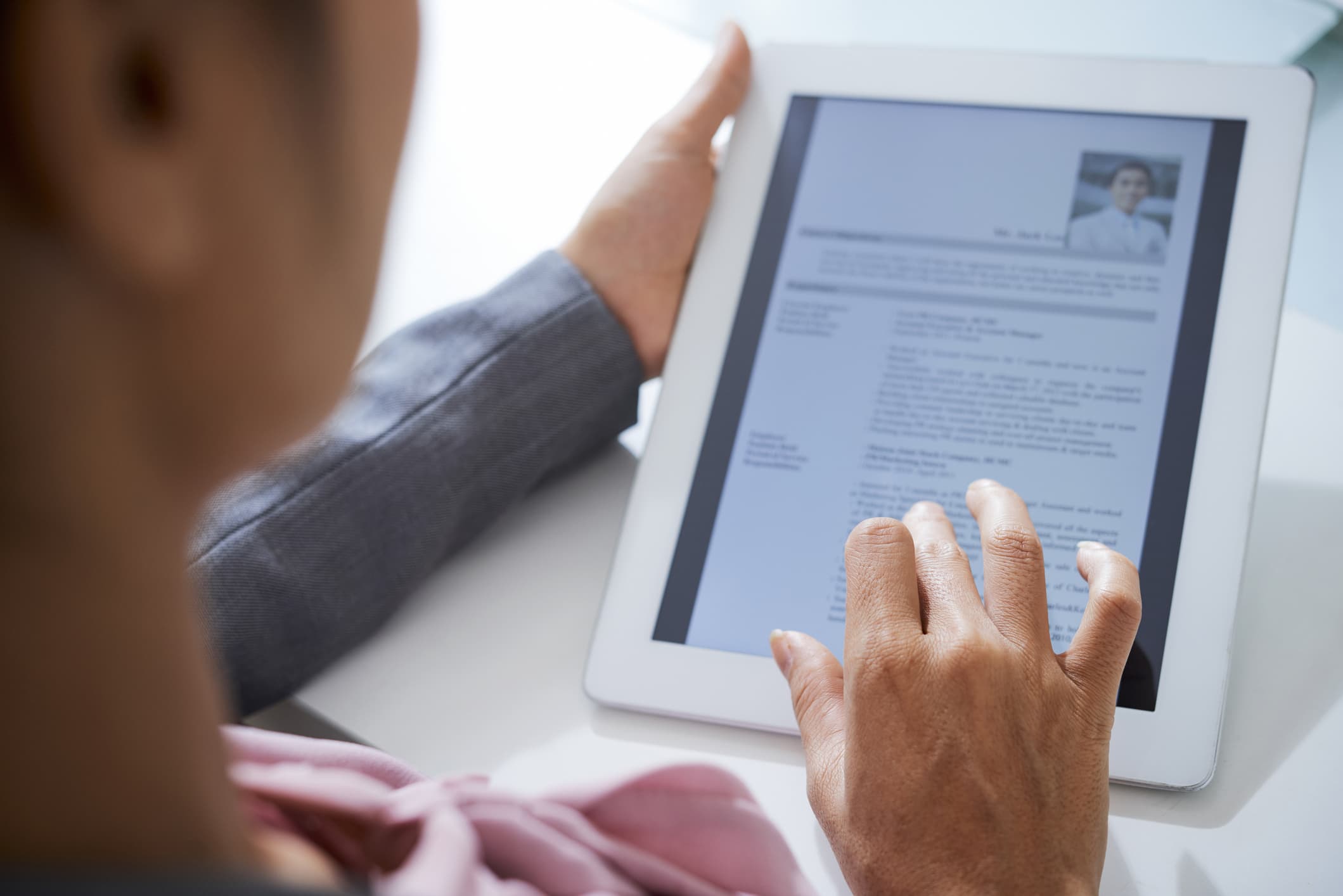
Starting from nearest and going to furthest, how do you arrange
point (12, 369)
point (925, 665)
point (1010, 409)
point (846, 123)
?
point (12, 369) → point (925, 665) → point (1010, 409) → point (846, 123)

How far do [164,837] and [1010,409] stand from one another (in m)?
0.46

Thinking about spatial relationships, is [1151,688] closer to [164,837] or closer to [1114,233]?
[1114,233]

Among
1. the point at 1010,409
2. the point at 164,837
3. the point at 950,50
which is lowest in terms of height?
the point at 164,837

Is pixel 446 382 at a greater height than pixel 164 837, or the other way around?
pixel 446 382

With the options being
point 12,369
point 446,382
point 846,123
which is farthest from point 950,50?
point 12,369

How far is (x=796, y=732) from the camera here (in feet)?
1.69

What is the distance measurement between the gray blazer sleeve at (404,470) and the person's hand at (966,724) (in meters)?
0.24

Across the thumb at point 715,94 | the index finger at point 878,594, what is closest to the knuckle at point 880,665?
the index finger at point 878,594

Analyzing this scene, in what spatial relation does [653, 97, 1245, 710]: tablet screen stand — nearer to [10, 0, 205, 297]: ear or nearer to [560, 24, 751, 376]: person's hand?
[560, 24, 751, 376]: person's hand

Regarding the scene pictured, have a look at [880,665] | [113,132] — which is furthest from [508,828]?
[113,132]

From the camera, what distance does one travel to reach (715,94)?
0.71 meters

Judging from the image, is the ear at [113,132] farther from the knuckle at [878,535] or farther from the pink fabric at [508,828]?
the knuckle at [878,535]

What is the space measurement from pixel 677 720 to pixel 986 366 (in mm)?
243

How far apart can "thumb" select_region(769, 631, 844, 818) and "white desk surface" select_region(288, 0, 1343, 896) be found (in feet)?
0.16
